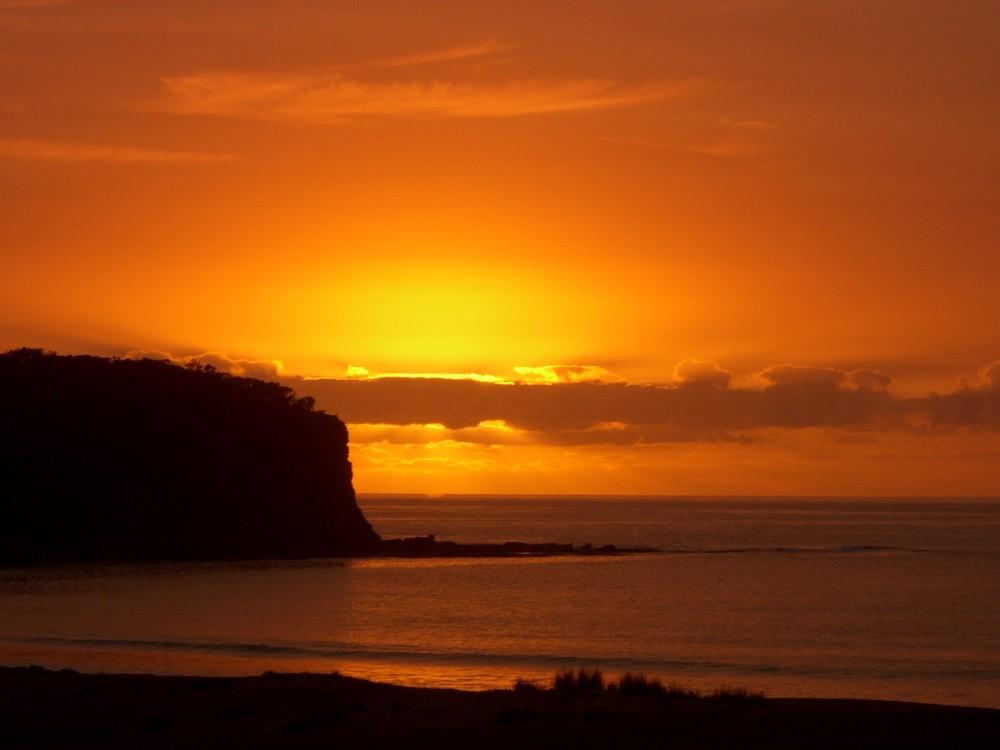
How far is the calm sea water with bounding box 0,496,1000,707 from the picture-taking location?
1505 inches

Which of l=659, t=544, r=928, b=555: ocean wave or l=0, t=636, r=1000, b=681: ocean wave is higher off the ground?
l=659, t=544, r=928, b=555: ocean wave

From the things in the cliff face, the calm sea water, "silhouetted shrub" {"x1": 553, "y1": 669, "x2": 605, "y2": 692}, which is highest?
the cliff face

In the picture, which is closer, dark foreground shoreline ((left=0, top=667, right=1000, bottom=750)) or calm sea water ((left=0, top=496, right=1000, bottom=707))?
dark foreground shoreline ((left=0, top=667, right=1000, bottom=750))

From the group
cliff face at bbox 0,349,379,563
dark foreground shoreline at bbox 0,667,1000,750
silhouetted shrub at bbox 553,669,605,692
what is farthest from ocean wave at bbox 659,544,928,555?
dark foreground shoreline at bbox 0,667,1000,750

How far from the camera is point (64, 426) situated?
96688mm

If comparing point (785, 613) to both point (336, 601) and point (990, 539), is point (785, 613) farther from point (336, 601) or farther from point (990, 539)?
point (990, 539)

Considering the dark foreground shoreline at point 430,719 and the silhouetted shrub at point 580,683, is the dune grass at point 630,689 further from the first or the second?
the dark foreground shoreline at point 430,719

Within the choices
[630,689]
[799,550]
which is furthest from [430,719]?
[799,550]

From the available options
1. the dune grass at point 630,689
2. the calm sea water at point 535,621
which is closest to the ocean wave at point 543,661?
the calm sea water at point 535,621

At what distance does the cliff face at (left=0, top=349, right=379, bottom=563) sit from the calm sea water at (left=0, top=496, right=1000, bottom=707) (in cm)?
621

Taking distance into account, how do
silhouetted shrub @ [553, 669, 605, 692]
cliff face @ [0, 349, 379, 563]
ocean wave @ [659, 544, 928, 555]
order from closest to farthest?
silhouetted shrub @ [553, 669, 605, 692], cliff face @ [0, 349, 379, 563], ocean wave @ [659, 544, 928, 555]

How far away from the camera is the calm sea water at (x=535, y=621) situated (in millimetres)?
38219

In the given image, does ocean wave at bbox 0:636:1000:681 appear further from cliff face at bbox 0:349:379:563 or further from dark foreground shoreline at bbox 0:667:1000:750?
cliff face at bbox 0:349:379:563

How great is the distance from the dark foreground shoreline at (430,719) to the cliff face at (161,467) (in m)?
67.1
